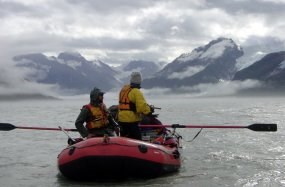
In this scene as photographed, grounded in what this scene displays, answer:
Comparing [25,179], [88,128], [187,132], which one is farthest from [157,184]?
[187,132]

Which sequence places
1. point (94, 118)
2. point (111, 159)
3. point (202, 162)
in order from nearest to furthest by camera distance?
1. point (111, 159)
2. point (94, 118)
3. point (202, 162)

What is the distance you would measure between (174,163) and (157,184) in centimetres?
154

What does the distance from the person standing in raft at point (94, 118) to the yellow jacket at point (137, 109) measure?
0.59 metres

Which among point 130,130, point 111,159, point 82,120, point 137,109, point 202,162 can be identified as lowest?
point 202,162

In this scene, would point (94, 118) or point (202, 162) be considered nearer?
point (94, 118)

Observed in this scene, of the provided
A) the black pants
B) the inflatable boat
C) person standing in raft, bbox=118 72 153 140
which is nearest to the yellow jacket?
person standing in raft, bbox=118 72 153 140

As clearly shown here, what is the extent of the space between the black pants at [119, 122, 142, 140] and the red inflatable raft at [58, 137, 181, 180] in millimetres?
816

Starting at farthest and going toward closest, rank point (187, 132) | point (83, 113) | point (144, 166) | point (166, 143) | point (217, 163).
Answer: point (187, 132)
point (217, 163)
point (166, 143)
point (83, 113)
point (144, 166)

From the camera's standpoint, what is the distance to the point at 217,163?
1585cm

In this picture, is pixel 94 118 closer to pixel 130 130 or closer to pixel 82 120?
pixel 82 120

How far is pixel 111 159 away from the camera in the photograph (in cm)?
1135

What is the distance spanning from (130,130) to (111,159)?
5.27 feet

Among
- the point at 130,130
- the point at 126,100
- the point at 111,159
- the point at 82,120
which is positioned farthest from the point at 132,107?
the point at 111,159

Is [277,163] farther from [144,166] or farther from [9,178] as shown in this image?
→ [9,178]
